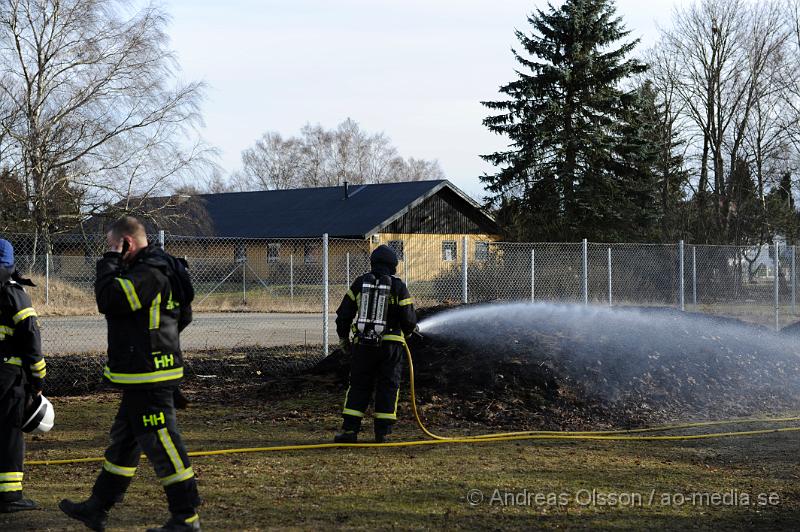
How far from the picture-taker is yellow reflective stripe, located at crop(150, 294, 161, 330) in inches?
182

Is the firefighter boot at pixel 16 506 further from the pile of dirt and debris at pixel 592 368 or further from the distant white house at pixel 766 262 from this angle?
the distant white house at pixel 766 262

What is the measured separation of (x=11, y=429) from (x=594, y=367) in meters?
6.50

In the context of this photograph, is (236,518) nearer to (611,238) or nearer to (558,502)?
(558,502)

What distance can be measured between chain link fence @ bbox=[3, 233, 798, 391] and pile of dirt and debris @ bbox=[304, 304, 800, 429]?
2.27 m

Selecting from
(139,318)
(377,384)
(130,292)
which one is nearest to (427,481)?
(377,384)

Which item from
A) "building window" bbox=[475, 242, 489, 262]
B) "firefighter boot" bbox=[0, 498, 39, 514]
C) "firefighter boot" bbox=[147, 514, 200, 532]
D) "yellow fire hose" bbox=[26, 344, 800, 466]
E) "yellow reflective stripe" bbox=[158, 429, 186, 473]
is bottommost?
"yellow fire hose" bbox=[26, 344, 800, 466]

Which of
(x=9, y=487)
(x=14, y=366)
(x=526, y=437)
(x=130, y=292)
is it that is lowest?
(x=526, y=437)

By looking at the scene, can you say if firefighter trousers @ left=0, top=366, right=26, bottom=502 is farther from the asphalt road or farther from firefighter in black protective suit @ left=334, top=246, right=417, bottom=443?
the asphalt road

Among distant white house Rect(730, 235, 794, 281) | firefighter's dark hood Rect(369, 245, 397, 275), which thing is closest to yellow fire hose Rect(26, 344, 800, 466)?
Result: firefighter's dark hood Rect(369, 245, 397, 275)

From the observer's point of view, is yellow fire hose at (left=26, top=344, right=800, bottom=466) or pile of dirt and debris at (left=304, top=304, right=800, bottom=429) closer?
yellow fire hose at (left=26, top=344, right=800, bottom=466)

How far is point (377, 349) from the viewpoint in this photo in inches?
289

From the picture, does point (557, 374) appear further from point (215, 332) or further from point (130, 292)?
point (215, 332)

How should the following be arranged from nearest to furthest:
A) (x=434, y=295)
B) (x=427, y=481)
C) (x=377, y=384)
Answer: (x=427, y=481), (x=377, y=384), (x=434, y=295)

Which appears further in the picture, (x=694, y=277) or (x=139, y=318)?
(x=694, y=277)
